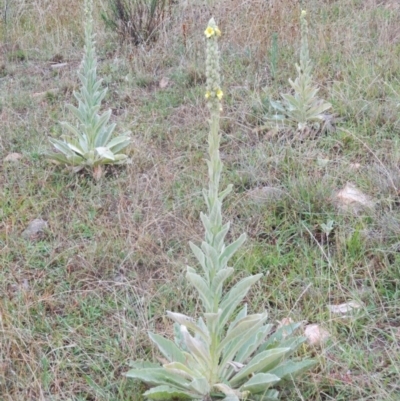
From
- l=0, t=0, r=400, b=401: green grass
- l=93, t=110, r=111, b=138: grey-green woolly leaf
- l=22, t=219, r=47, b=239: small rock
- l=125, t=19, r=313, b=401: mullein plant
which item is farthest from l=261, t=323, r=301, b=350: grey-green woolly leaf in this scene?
l=93, t=110, r=111, b=138: grey-green woolly leaf

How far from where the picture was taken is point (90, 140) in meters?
3.67

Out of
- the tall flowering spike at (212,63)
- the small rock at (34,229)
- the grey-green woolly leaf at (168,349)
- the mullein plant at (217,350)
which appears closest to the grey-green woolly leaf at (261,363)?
the mullein plant at (217,350)

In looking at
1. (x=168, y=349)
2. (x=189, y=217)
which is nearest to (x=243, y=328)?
(x=168, y=349)

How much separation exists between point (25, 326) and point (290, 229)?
1.45m

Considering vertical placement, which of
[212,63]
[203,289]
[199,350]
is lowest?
[199,350]

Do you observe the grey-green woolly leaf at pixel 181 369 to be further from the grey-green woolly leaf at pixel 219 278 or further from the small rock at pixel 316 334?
the small rock at pixel 316 334

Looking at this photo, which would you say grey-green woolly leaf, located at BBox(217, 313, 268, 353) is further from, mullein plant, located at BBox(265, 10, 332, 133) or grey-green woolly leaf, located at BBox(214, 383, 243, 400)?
mullein plant, located at BBox(265, 10, 332, 133)

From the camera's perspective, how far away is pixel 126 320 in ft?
8.16

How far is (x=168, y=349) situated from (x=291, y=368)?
472mm

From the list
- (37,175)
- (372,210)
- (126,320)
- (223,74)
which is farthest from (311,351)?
(223,74)

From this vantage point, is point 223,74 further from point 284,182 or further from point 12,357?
point 12,357

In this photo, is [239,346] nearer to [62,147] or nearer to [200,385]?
[200,385]

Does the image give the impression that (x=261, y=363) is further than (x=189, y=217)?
No

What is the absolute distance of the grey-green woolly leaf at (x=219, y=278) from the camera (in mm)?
1828
